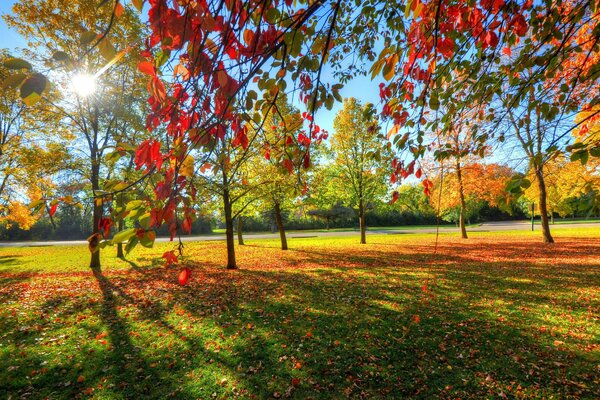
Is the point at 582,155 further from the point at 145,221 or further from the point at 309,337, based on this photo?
the point at 309,337

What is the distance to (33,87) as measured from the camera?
963 millimetres

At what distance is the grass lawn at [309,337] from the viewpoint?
11.4 feet

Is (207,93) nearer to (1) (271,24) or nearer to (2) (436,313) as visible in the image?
(1) (271,24)

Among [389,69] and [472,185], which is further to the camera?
[472,185]

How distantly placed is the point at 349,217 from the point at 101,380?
41.5 m

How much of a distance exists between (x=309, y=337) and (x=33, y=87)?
4.67m

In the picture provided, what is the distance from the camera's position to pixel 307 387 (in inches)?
136

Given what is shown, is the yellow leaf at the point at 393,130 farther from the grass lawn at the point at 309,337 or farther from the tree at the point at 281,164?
the grass lawn at the point at 309,337

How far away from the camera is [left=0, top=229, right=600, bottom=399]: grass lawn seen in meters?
3.47

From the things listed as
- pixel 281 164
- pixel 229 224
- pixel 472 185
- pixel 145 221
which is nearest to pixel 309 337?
pixel 281 164

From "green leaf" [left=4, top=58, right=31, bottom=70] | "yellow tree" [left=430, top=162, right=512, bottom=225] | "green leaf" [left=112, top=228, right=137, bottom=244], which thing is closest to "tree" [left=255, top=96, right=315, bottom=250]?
"green leaf" [left=112, top=228, right=137, bottom=244]

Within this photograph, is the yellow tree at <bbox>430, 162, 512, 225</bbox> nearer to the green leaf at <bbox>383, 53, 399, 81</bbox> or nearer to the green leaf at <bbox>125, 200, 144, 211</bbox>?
the green leaf at <bbox>383, 53, 399, 81</bbox>

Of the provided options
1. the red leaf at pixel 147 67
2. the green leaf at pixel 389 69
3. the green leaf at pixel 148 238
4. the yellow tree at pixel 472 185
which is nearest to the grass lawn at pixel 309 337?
the green leaf at pixel 148 238

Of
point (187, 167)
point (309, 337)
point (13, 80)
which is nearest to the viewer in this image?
point (13, 80)
